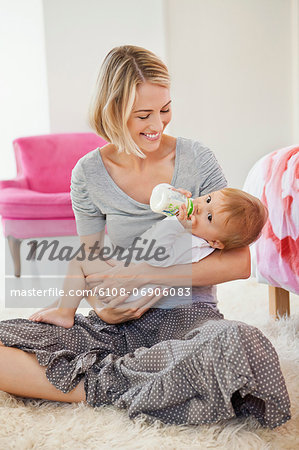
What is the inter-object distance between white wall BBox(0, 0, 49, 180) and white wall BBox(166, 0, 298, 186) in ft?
3.14

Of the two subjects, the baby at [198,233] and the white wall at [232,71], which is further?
the white wall at [232,71]

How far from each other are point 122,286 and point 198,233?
0.25m

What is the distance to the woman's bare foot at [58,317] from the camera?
1.41 metres

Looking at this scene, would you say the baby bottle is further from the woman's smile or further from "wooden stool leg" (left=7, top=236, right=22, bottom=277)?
"wooden stool leg" (left=7, top=236, right=22, bottom=277)

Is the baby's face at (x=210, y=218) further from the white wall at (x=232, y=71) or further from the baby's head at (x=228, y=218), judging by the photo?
the white wall at (x=232, y=71)

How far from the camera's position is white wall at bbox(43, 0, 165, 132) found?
384cm

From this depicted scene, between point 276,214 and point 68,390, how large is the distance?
2.94ft

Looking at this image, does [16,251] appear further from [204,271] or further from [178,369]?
[178,369]

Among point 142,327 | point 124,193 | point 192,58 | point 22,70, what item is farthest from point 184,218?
point 22,70

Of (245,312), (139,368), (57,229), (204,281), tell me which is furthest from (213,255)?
(57,229)

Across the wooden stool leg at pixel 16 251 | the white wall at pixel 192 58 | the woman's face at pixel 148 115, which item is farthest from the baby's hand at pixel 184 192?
the white wall at pixel 192 58

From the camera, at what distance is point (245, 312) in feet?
7.09

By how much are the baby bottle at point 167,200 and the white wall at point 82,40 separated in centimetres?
261

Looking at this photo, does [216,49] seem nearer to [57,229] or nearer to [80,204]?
[57,229]
